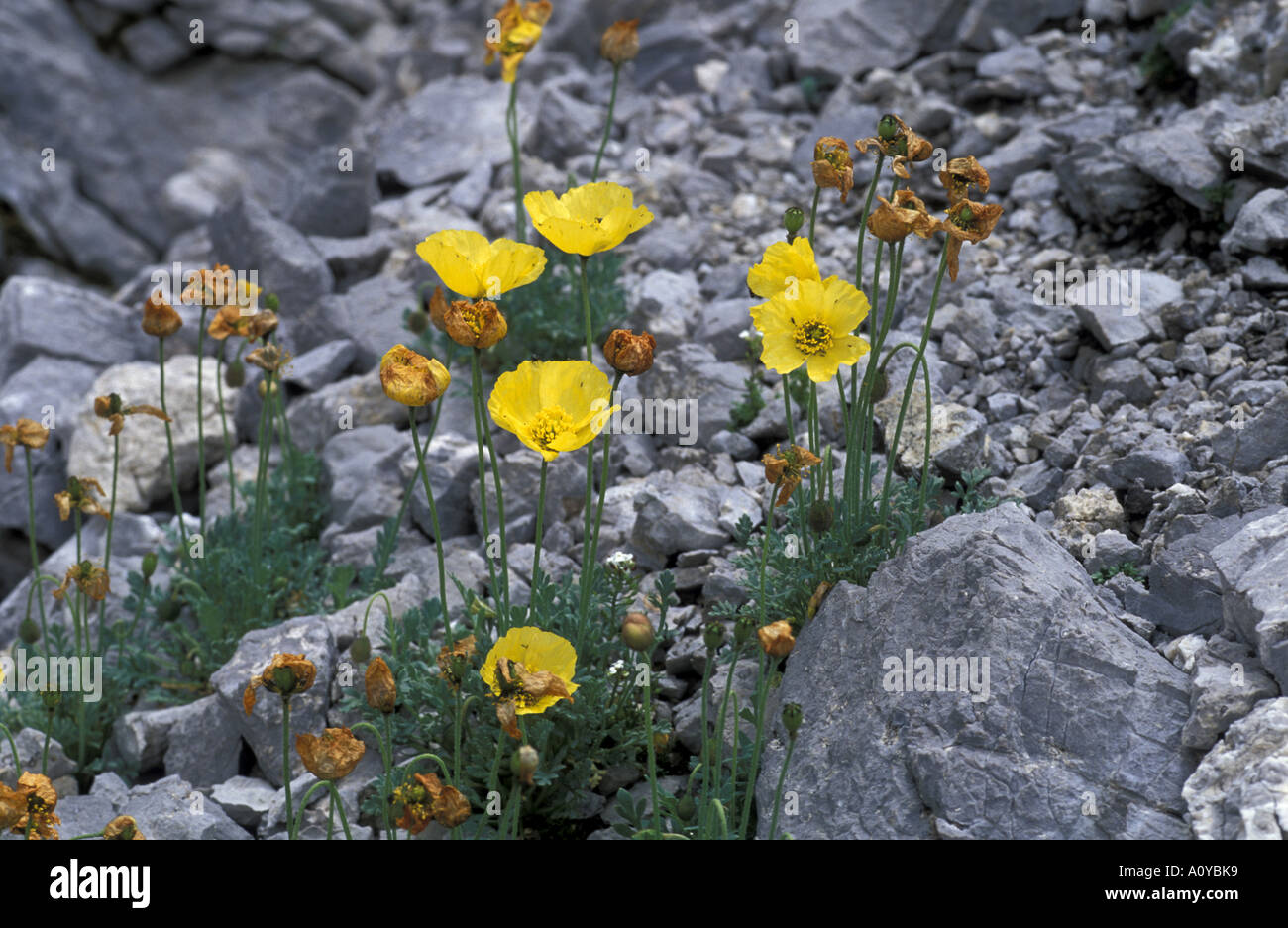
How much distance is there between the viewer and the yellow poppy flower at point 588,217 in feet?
9.57

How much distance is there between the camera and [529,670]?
9.10ft

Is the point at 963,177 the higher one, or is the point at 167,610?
the point at 963,177

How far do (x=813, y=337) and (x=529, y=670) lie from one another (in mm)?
1062

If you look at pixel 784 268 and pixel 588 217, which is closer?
pixel 784 268

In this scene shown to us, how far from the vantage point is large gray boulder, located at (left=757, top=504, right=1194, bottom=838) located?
2762 mm

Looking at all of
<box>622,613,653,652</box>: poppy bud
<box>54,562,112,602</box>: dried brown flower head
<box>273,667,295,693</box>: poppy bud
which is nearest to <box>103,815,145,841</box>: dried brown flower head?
<box>273,667,295,693</box>: poppy bud

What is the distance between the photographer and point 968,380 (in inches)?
172

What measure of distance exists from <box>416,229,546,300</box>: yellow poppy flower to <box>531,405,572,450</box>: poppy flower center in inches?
12.3

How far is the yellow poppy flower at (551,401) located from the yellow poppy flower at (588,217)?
12.1 inches

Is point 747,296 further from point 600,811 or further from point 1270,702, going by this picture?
point 1270,702

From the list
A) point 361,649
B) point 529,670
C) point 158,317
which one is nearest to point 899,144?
point 529,670

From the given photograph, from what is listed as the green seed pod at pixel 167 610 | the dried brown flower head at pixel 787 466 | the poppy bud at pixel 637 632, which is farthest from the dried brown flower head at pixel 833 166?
the green seed pod at pixel 167 610

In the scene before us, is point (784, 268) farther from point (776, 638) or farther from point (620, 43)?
point (620, 43)

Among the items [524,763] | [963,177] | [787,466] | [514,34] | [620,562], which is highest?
[514,34]
